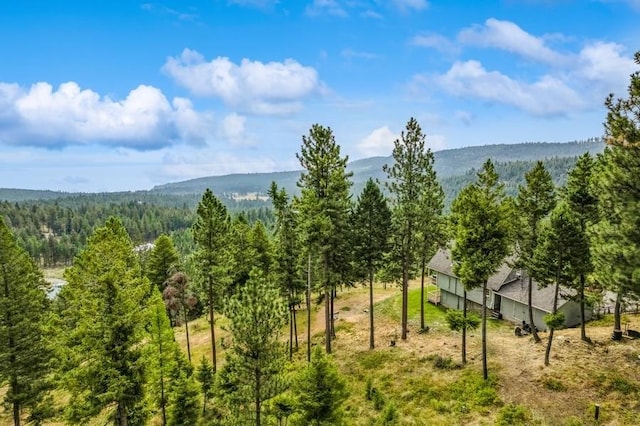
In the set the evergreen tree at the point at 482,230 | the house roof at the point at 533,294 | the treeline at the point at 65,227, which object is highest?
the evergreen tree at the point at 482,230

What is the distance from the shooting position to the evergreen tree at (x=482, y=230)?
72.1 feet

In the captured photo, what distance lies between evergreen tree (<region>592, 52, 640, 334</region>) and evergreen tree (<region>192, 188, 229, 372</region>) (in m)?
22.9

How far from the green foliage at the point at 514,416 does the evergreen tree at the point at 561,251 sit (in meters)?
5.26

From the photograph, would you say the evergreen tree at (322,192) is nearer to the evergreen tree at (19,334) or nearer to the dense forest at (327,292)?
the dense forest at (327,292)

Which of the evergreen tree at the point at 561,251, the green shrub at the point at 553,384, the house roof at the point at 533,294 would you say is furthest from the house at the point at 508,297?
the green shrub at the point at 553,384

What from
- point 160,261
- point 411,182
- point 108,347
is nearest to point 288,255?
point 411,182

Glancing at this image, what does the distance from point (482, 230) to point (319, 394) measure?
1229 cm

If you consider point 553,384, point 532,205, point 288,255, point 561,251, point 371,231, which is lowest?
point 553,384

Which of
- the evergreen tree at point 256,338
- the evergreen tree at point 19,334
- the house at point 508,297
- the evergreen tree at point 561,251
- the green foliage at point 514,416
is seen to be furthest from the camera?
the house at point 508,297

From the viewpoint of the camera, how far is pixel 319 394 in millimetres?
16938

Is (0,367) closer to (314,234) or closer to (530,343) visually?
(314,234)

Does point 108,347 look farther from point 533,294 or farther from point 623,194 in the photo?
point 533,294

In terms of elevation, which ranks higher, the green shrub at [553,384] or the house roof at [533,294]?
the house roof at [533,294]

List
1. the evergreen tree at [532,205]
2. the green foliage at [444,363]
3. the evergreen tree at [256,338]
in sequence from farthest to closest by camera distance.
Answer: the green foliage at [444,363] → the evergreen tree at [532,205] → the evergreen tree at [256,338]
